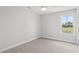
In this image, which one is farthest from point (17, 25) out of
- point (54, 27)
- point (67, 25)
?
point (67, 25)

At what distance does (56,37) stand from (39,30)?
1037mm

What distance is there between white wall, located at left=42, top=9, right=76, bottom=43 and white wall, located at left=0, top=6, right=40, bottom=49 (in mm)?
490

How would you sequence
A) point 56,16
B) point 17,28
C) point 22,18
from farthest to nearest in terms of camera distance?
1. point 56,16
2. point 22,18
3. point 17,28

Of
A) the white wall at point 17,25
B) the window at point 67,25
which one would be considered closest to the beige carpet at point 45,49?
the white wall at point 17,25

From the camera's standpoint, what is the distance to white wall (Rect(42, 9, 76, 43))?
393 cm

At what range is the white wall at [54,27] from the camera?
12.9ft

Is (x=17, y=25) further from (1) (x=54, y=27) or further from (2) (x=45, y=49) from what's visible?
(1) (x=54, y=27)

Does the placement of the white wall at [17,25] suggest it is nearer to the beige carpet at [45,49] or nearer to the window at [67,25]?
the beige carpet at [45,49]

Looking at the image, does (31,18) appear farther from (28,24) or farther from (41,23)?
(41,23)

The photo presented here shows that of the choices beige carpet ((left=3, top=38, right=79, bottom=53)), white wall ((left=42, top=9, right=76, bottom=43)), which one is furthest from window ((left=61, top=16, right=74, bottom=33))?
beige carpet ((left=3, top=38, right=79, bottom=53))

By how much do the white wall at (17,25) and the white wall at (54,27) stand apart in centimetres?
49

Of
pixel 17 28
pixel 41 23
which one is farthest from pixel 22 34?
pixel 41 23

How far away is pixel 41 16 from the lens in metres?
4.78
